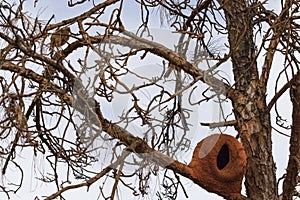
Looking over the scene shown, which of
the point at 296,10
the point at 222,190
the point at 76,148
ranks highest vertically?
the point at 296,10

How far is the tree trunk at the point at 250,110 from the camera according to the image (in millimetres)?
3340

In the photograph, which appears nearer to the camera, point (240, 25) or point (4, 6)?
Answer: point (4, 6)

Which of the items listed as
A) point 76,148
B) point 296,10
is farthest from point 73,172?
point 296,10

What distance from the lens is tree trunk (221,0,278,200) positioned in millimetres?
3340

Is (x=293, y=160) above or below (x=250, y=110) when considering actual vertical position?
below

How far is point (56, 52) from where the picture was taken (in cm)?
324

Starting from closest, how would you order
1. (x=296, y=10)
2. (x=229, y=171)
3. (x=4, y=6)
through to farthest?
1. (x=4, y=6)
2. (x=229, y=171)
3. (x=296, y=10)

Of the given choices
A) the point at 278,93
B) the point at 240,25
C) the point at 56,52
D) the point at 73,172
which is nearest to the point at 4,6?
the point at 56,52

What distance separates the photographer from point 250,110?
3.45 m

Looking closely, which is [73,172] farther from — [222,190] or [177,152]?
[222,190]

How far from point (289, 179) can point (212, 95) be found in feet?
2.19

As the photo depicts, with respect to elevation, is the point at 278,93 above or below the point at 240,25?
below

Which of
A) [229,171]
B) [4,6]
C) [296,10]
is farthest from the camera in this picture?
[296,10]

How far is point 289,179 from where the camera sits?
344 cm
